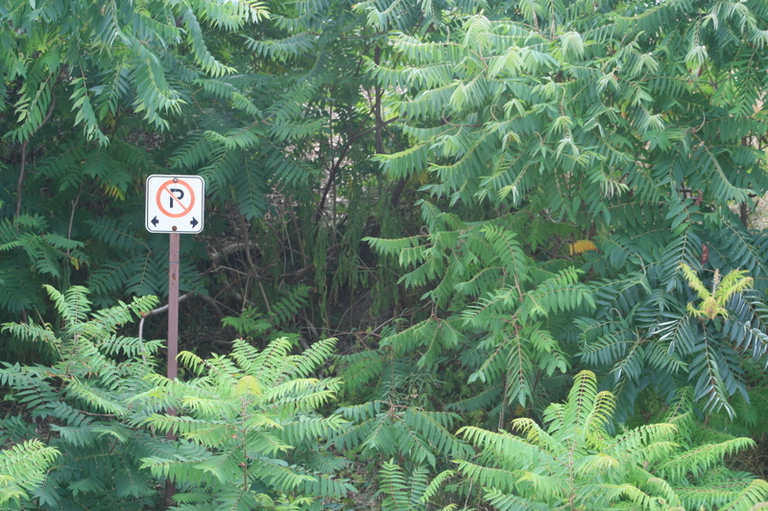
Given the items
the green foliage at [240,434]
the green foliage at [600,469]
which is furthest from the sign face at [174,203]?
the green foliage at [600,469]

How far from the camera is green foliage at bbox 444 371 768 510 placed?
3326mm

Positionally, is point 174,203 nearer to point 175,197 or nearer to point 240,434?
point 175,197

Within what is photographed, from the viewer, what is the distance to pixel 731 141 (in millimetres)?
4305

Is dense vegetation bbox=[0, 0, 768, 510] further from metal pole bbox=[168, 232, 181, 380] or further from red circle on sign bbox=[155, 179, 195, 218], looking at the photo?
red circle on sign bbox=[155, 179, 195, 218]

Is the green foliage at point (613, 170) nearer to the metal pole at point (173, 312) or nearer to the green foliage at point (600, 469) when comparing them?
the green foliage at point (600, 469)

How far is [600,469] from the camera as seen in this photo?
335 cm

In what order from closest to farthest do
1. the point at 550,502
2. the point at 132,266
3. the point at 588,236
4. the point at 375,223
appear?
the point at 550,502
the point at 588,236
the point at 132,266
the point at 375,223

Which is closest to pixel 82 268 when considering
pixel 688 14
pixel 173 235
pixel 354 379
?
pixel 173 235

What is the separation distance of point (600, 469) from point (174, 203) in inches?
117

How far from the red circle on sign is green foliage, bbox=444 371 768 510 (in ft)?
7.62

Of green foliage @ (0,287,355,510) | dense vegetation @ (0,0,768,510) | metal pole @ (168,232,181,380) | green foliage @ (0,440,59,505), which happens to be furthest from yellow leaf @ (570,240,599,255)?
green foliage @ (0,440,59,505)

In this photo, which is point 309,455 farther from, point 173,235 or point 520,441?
point 173,235

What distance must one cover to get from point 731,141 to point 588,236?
4.07ft

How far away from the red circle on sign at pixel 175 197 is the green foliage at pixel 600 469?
91.5 inches
